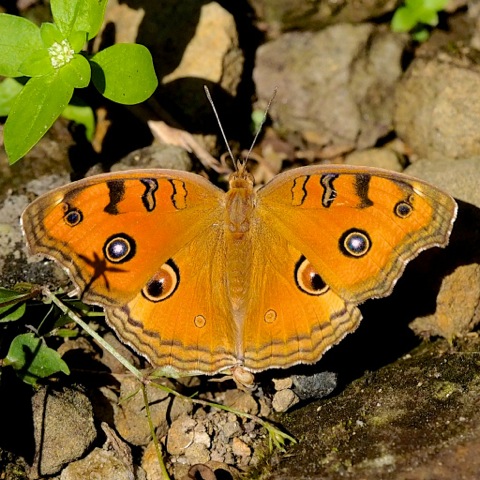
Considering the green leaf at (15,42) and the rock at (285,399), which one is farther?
the green leaf at (15,42)

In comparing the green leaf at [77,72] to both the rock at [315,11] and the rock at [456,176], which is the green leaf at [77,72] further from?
the rock at [456,176]

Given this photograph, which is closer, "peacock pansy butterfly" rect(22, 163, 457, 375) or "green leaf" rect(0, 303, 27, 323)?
"peacock pansy butterfly" rect(22, 163, 457, 375)

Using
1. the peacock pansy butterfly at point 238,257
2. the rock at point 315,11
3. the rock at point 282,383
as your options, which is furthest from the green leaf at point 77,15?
the rock at point 282,383

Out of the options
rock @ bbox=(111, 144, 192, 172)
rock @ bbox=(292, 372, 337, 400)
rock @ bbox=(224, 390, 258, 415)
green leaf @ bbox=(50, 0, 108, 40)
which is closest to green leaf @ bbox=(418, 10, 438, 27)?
rock @ bbox=(111, 144, 192, 172)

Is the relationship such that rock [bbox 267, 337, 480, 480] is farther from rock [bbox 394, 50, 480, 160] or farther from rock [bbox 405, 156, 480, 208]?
rock [bbox 394, 50, 480, 160]

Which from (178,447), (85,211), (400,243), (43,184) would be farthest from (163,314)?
(43,184)

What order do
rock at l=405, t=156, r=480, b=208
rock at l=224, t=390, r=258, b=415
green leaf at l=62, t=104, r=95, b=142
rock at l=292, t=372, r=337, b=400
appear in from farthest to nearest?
1. green leaf at l=62, t=104, r=95, b=142
2. rock at l=405, t=156, r=480, b=208
3. rock at l=224, t=390, r=258, b=415
4. rock at l=292, t=372, r=337, b=400
